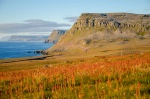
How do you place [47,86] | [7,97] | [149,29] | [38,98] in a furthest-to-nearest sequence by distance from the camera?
[149,29], [47,86], [7,97], [38,98]

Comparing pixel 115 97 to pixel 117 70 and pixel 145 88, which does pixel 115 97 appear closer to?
pixel 145 88

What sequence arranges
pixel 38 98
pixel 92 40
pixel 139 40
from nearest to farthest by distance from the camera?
1. pixel 38 98
2. pixel 139 40
3. pixel 92 40

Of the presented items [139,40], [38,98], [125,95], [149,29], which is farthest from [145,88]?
[149,29]

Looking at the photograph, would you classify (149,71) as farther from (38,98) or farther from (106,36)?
(106,36)

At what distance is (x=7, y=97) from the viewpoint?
35.4ft

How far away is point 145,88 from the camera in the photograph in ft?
32.4

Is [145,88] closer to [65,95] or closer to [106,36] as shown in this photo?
[65,95]

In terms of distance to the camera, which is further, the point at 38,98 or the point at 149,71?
the point at 149,71

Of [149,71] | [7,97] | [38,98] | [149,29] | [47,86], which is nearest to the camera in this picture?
[38,98]

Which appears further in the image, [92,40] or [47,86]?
[92,40]

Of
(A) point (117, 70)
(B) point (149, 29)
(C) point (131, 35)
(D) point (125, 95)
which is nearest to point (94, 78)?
(A) point (117, 70)

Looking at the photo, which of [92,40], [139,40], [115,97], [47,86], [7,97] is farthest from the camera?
[92,40]

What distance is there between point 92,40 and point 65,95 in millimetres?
162195

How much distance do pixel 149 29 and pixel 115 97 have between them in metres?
190
